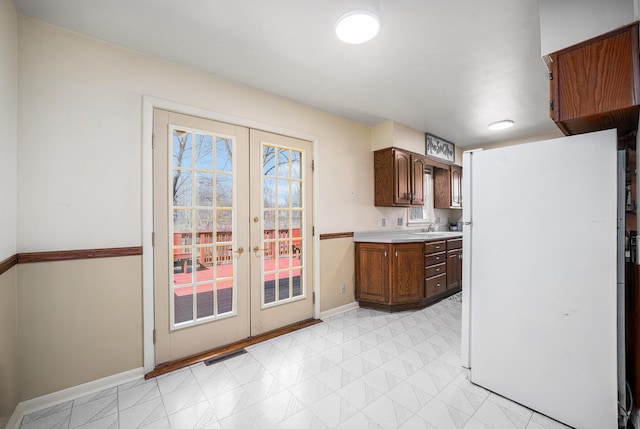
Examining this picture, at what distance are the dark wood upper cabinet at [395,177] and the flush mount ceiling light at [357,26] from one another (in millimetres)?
2184

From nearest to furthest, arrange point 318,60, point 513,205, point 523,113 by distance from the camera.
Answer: point 513,205, point 318,60, point 523,113

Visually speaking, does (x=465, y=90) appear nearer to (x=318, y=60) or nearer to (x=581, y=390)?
(x=318, y=60)

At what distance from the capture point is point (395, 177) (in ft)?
12.8

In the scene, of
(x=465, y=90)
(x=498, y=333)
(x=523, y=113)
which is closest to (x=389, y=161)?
(x=465, y=90)

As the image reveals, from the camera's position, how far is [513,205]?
6.10 feet

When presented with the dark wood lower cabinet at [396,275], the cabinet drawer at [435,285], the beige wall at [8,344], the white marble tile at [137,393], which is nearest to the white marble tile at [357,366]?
the dark wood lower cabinet at [396,275]

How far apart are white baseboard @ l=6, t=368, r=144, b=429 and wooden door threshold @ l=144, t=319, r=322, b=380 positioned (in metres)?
0.12

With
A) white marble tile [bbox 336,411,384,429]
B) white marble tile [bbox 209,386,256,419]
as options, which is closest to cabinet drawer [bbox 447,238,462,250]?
white marble tile [bbox 336,411,384,429]

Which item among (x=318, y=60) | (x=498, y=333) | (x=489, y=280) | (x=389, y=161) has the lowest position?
(x=498, y=333)

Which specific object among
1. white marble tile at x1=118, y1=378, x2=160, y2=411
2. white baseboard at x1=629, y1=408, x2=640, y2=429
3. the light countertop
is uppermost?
the light countertop

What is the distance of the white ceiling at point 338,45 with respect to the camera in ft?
5.73

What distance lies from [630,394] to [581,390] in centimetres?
27

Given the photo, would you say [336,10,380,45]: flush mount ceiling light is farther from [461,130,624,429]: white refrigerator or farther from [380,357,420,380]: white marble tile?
[380,357,420,380]: white marble tile

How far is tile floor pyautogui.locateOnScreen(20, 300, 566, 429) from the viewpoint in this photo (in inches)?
65.6
